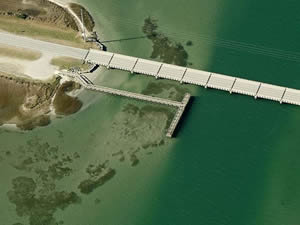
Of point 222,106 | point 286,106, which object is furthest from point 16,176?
point 286,106

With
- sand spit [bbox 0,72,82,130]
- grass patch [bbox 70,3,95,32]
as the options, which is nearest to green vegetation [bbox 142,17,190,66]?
grass patch [bbox 70,3,95,32]

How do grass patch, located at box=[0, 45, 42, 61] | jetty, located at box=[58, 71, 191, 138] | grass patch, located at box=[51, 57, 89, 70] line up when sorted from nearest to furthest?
jetty, located at box=[58, 71, 191, 138] < grass patch, located at box=[51, 57, 89, 70] < grass patch, located at box=[0, 45, 42, 61]

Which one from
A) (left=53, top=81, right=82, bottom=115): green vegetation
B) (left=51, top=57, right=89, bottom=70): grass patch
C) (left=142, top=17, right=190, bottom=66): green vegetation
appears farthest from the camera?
(left=142, top=17, right=190, bottom=66): green vegetation

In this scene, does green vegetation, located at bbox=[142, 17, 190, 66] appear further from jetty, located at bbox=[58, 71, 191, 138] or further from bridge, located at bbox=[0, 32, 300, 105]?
jetty, located at bbox=[58, 71, 191, 138]

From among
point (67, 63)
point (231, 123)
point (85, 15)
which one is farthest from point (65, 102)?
point (231, 123)

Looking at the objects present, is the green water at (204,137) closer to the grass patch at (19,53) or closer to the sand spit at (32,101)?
the sand spit at (32,101)

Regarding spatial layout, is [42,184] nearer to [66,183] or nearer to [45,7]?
[66,183]

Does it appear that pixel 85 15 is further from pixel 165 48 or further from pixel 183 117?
pixel 183 117
